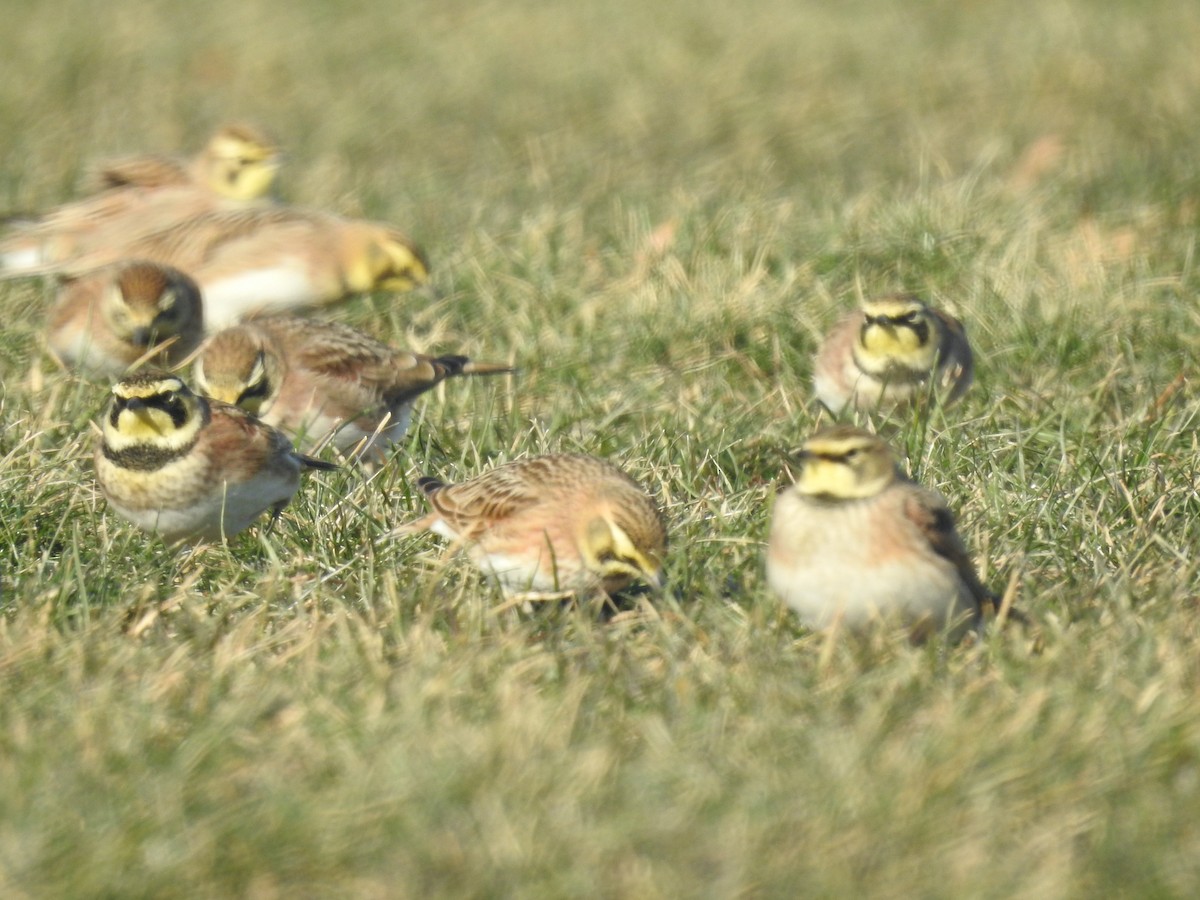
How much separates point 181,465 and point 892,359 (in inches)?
106

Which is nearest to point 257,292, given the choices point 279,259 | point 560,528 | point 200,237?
point 279,259

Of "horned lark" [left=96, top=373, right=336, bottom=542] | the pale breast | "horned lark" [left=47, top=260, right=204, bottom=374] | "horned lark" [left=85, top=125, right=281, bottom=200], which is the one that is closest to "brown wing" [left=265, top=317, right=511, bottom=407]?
"horned lark" [left=47, top=260, right=204, bottom=374]

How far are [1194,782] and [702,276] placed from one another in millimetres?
4392

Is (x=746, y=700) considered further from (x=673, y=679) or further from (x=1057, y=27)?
(x=1057, y=27)

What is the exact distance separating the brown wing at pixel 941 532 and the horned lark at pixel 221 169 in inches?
231

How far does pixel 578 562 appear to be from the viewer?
525 centimetres

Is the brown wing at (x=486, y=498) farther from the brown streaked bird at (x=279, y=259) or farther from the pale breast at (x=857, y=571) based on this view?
the brown streaked bird at (x=279, y=259)

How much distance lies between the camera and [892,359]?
6.95m

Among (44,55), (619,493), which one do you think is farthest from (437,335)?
(44,55)

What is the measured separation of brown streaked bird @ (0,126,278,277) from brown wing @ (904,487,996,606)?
5.18 m

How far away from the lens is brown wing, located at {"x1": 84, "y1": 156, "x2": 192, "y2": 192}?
9.90m

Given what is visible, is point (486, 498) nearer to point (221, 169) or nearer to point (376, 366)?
point (376, 366)

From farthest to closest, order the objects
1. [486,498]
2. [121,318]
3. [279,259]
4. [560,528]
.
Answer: [279,259] < [121,318] < [486,498] < [560,528]

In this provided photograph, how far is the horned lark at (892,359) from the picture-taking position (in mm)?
6934
